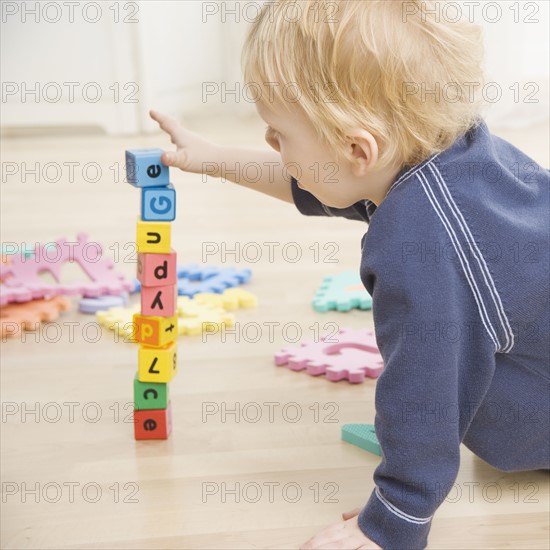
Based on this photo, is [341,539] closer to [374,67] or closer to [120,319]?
[374,67]

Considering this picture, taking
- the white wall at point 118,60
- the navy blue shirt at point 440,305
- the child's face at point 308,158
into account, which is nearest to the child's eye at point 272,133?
the child's face at point 308,158

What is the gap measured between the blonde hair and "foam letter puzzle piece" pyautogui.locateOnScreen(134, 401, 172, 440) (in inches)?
15.8

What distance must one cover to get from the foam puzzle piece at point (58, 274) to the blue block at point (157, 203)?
537mm

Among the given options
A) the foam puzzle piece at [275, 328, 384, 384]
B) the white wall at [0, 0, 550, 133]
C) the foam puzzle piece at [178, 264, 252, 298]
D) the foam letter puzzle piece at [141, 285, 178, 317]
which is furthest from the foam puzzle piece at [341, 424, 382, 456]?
the white wall at [0, 0, 550, 133]

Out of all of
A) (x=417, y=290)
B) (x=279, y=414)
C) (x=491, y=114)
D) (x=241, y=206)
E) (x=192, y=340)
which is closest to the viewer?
(x=417, y=290)

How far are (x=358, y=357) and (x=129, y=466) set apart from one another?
381 millimetres

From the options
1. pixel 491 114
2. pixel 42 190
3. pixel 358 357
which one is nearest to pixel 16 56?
pixel 42 190

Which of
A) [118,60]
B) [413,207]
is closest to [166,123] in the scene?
[413,207]

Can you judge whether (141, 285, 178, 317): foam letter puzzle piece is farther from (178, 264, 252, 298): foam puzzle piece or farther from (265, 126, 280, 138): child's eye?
(178, 264, 252, 298): foam puzzle piece

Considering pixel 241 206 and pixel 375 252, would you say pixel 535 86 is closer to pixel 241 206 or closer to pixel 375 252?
pixel 241 206

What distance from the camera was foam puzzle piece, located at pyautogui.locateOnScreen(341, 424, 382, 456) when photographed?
100cm

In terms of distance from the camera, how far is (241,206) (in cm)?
209

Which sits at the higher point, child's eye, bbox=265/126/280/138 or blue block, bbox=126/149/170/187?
child's eye, bbox=265/126/280/138

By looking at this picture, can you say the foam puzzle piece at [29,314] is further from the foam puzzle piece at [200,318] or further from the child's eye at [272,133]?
the child's eye at [272,133]
